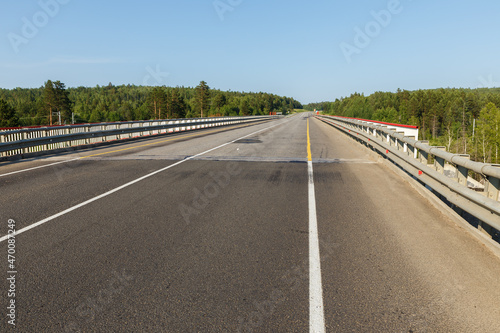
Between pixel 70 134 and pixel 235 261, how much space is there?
15.9 meters

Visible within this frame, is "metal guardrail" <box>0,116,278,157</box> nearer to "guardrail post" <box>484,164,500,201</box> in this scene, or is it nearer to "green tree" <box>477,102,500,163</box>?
"guardrail post" <box>484,164,500,201</box>

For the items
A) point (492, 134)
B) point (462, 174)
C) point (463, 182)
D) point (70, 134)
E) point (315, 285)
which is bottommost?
point (492, 134)

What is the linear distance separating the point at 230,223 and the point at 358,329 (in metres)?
3.25

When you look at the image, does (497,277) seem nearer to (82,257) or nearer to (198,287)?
(198,287)

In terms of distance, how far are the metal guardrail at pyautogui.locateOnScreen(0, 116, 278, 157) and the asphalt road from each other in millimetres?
7143

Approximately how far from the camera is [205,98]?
144375 millimetres

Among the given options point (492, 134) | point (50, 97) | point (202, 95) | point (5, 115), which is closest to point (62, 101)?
point (50, 97)

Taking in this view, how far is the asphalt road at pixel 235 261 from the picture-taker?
11.1 feet

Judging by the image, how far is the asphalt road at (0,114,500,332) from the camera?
3383 mm

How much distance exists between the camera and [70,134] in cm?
1778

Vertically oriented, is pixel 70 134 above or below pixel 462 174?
above

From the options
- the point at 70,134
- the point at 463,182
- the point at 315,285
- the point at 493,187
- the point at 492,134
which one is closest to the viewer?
the point at 315,285

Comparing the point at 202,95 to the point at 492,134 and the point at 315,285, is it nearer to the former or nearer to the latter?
the point at 492,134

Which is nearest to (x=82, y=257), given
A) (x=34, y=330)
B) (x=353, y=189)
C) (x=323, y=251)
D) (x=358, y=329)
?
(x=34, y=330)
